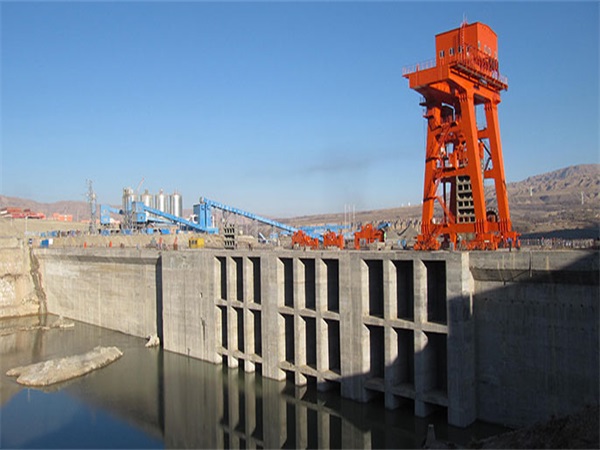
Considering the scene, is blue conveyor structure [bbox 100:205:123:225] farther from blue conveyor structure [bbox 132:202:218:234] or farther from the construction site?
the construction site

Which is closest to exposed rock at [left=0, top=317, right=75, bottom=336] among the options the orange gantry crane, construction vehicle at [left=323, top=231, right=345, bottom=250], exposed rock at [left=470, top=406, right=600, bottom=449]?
construction vehicle at [left=323, top=231, right=345, bottom=250]

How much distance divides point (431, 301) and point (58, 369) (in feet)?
88.5

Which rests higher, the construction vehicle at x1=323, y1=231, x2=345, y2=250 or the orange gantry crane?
the orange gantry crane

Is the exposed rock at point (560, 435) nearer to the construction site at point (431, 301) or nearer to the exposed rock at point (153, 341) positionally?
the construction site at point (431, 301)

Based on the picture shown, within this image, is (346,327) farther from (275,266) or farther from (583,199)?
(583,199)

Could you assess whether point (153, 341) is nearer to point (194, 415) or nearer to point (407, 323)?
point (194, 415)

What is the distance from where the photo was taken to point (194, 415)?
1169 inches

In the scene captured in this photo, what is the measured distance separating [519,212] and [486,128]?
12412 cm

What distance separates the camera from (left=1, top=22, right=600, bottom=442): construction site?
72.6 feet

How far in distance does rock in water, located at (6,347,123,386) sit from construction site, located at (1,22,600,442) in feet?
18.5

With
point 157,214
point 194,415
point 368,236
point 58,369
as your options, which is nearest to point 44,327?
point 58,369

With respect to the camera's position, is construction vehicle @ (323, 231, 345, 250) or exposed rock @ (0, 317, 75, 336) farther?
exposed rock @ (0, 317, 75, 336)

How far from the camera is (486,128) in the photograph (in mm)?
33031

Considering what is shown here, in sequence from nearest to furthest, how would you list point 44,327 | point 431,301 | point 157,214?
point 431,301
point 44,327
point 157,214
